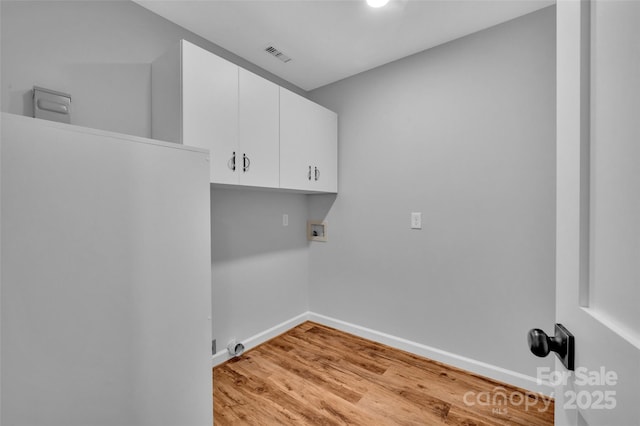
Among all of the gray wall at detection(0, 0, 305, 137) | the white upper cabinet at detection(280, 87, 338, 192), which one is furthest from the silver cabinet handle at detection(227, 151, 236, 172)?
the gray wall at detection(0, 0, 305, 137)

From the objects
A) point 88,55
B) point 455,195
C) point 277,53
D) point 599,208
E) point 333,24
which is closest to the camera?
point 599,208

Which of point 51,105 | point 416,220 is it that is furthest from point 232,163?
point 416,220

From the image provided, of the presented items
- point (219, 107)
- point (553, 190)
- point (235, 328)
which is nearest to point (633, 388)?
point (553, 190)

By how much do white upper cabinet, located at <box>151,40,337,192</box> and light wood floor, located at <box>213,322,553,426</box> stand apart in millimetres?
1342

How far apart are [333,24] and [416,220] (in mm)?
1546

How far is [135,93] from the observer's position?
5.22ft

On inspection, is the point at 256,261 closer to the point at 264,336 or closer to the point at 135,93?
the point at 264,336

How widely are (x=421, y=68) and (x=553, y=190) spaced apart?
4.20 feet

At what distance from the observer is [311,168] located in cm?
230

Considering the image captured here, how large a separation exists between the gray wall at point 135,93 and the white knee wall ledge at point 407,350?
8 cm

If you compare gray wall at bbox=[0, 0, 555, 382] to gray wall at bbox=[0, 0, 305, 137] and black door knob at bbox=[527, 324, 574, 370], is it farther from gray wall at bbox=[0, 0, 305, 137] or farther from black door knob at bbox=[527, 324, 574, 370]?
black door knob at bbox=[527, 324, 574, 370]

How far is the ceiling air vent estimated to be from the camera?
2084mm

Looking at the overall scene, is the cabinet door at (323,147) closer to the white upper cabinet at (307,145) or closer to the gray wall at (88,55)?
the white upper cabinet at (307,145)

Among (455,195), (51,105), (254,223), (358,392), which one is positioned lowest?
(358,392)
